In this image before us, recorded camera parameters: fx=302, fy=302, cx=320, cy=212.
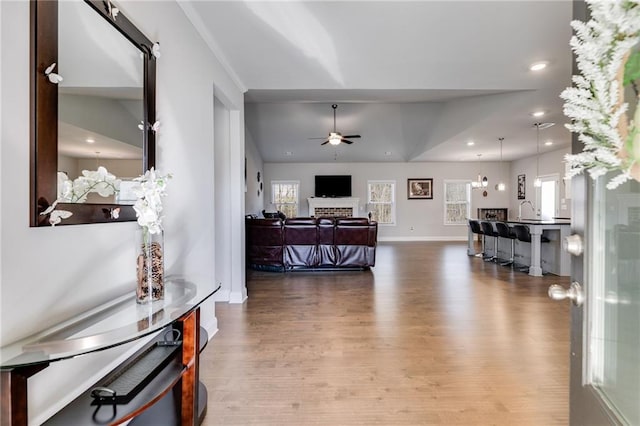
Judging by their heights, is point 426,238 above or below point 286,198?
below

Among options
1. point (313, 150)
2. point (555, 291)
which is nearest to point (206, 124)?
point (555, 291)

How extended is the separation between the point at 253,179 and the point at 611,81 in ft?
27.7

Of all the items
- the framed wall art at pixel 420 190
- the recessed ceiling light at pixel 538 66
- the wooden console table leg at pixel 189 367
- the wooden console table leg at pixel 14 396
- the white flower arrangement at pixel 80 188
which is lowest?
the wooden console table leg at pixel 189 367

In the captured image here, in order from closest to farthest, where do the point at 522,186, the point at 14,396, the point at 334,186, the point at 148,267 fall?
the point at 14,396 → the point at 148,267 → the point at 522,186 → the point at 334,186

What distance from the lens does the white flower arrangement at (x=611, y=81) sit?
2.01 feet

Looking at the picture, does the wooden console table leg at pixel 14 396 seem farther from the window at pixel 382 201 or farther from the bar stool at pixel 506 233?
the window at pixel 382 201

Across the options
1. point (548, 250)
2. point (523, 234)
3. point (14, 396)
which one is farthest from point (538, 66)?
point (14, 396)

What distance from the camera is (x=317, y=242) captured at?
5.47 metres

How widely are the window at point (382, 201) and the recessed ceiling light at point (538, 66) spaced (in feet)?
23.0

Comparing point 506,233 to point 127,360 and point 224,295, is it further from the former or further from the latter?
point 127,360

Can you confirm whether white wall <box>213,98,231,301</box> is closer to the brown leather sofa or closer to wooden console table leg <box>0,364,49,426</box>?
the brown leather sofa

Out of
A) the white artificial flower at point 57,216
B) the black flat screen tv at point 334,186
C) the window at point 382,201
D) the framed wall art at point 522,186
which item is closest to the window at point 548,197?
the framed wall art at point 522,186

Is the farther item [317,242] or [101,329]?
[317,242]

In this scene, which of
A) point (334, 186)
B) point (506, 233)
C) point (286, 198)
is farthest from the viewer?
point (286, 198)
